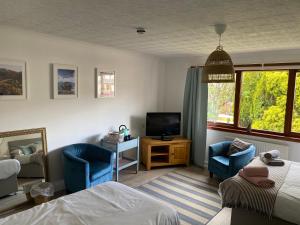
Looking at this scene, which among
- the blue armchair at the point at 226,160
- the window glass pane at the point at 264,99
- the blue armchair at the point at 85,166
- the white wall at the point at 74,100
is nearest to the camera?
the white wall at the point at 74,100

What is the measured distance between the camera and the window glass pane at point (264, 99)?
168 inches

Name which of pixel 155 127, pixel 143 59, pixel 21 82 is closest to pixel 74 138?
pixel 21 82

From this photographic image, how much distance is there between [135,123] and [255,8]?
11.5ft

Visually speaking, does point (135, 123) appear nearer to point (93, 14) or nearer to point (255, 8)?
point (93, 14)

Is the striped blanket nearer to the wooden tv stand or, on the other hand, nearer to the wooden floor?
the wooden floor

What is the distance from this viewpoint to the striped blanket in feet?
7.84

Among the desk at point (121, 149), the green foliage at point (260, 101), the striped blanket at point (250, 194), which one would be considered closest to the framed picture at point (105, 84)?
the desk at point (121, 149)

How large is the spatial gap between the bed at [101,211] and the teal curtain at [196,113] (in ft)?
9.68

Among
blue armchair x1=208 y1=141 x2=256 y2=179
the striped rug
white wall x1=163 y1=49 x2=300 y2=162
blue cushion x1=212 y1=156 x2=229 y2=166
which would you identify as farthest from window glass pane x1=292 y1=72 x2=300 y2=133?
the striped rug

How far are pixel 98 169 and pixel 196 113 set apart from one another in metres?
2.46

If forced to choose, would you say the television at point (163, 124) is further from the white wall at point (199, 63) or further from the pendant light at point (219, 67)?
the pendant light at point (219, 67)

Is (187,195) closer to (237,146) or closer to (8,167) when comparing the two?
(237,146)

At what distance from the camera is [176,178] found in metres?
4.35

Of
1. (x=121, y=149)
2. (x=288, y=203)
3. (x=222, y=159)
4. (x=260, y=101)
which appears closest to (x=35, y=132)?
(x=121, y=149)
